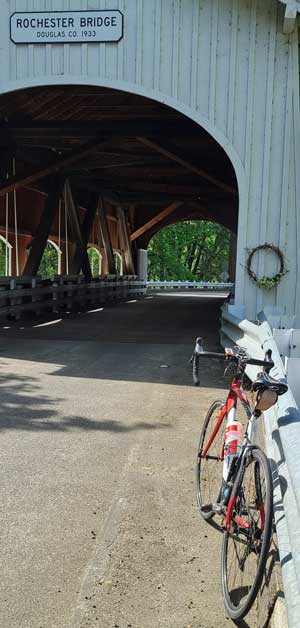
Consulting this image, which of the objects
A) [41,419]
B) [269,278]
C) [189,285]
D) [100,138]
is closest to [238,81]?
[269,278]

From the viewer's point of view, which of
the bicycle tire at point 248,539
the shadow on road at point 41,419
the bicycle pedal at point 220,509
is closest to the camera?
the bicycle tire at point 248,539

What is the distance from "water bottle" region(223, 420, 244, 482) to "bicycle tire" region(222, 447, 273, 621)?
0.17 m

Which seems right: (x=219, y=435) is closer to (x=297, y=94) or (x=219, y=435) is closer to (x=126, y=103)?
(x=297, y=94)

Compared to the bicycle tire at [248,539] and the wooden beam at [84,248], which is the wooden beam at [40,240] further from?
the bicycle tire at [248,539]

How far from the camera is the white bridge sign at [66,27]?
30.6ft

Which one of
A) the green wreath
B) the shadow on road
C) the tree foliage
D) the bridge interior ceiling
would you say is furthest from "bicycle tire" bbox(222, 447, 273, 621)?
the tree foliage

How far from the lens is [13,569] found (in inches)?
103

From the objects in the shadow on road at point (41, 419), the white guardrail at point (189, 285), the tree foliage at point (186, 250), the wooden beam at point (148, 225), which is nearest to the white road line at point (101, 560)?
the shadow on road at point (41, 419)

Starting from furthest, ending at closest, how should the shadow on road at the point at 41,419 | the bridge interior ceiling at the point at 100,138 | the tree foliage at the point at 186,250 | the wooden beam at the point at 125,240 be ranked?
1. the tree foliage at the point at 186,250
2. the wooden beam at the point at 125,240
3. the bridge interior ceiling at the point at 100,138
4. the shadow on road at the point at 41,419

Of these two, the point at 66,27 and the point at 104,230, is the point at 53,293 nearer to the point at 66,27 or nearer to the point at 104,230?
the point at 104,230

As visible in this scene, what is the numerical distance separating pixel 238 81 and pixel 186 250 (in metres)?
54.2

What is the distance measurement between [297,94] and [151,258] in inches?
1985

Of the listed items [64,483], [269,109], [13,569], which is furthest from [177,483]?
[269,109]

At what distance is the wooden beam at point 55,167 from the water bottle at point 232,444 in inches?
466
